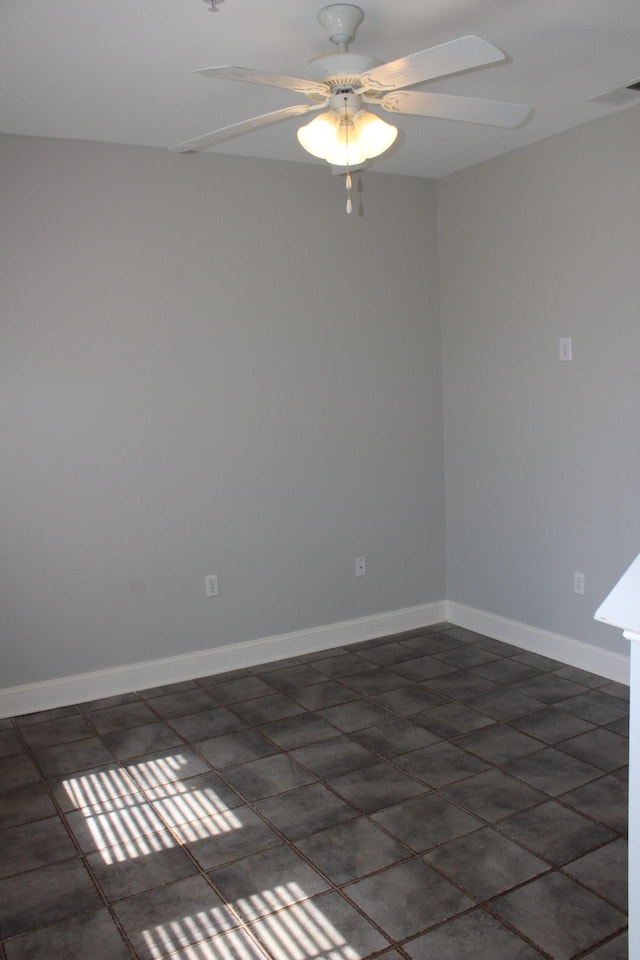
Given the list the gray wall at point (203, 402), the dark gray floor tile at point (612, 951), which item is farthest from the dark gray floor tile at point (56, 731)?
the dark gray floor tile at point (612, 951)

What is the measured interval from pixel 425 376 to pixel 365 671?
1.63 m

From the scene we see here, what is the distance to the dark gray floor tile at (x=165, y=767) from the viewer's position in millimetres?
2920

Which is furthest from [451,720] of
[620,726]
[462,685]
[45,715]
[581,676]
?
[45,715]

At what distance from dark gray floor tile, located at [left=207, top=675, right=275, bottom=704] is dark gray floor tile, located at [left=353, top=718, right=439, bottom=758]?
24.5 inches

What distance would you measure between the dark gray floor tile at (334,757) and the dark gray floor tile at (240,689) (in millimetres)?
595

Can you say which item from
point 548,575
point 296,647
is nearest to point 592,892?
point 548,575

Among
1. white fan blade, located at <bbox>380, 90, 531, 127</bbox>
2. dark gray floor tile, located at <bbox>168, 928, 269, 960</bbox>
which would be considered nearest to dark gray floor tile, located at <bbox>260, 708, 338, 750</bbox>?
dark gray floor tile, located at <bbox>168, 928, 269, 960</bbox>

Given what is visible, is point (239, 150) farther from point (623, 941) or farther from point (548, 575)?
point (623, 941)

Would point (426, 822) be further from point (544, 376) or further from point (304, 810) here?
point (544, 376)

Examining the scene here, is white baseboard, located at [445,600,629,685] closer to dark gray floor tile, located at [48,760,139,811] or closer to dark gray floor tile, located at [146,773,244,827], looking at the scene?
dark gray floor tile, located at [146,773,244,827]

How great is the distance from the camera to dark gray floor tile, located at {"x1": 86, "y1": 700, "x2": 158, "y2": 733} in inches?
133

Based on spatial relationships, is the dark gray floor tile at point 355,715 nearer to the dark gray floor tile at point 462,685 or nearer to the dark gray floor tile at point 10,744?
the dark gray floor tile at point 462,685

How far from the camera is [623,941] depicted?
2.00 m

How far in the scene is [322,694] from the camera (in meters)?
3.65
